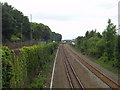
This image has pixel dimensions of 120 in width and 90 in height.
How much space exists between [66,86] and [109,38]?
14.6 metres

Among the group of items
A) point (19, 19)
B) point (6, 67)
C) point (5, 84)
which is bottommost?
point (5, 84)

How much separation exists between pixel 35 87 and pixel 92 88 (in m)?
4.25

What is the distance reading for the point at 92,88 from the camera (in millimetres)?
12070

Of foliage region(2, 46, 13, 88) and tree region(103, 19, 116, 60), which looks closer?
foliage region(2, 46, 13, 88)

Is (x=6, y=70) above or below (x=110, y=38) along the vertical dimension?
below

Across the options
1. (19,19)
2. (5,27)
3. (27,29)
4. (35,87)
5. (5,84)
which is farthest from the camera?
(27,29)

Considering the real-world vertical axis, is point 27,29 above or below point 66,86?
above

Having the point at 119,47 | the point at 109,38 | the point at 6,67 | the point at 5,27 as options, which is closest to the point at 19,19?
the point at 5,27

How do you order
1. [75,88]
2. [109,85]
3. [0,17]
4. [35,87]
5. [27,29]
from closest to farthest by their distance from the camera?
1. [35,87]
2. [75,88]
3. [109,85]
4. [0,17]
5. [27,29]

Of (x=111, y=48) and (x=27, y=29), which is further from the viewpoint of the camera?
(x=27, y=29)

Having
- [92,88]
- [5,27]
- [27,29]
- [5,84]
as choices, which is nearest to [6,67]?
[5,84]

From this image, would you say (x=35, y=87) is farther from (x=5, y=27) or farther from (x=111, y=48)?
(x=5, y=27)

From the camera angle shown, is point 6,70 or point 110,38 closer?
point 6,70

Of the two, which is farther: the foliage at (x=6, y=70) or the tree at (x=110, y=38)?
the tree at (x=110, y=38)
